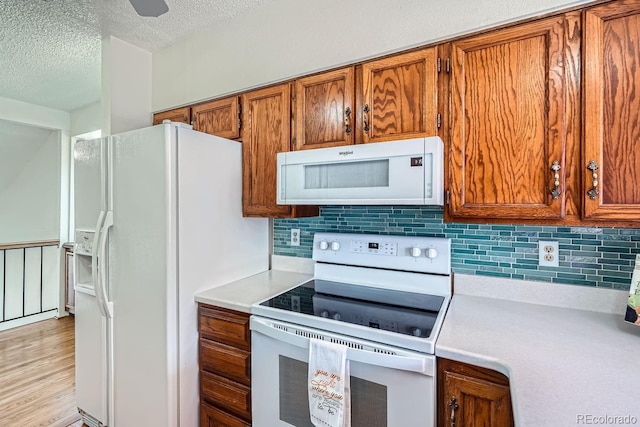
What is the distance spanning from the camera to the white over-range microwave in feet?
4.10

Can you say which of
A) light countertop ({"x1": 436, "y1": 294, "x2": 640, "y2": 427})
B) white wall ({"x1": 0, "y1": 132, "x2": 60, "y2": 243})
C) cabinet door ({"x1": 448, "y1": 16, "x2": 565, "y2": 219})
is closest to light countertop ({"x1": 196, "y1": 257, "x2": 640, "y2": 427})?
light countertop ({"x1": 436, "y1": 294, "x2": 640, "y2": 427})

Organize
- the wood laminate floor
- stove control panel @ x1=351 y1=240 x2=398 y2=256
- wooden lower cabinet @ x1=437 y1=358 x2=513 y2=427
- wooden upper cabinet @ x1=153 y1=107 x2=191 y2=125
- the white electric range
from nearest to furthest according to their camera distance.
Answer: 1. wooden lower cabinet @ x1=437 y1=358 x2=513 y2=427
2. the white electric range
3. stove control panel @ x1=351 y1=240 x2=398 y2=256
4. the wood laminate floor
5. wooden upper cabinet @ x1=153 y1=107 x2=191 y2=125

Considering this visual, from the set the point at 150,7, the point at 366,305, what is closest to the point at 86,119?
the point at 150,7

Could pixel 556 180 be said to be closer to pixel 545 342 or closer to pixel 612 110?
pixel 612 110

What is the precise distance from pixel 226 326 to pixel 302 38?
157 centimetres

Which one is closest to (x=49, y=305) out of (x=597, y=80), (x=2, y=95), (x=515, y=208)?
(x=2, y=95)

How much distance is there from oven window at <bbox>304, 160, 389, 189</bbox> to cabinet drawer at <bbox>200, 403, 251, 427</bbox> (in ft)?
3.90

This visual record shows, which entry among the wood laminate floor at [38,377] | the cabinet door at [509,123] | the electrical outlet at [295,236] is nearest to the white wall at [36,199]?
the wood laminate floor at [38,377]

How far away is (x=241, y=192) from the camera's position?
76.0 inches

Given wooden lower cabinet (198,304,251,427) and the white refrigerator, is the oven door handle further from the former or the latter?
the white refrigerator

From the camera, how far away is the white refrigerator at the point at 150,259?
5.03 ft

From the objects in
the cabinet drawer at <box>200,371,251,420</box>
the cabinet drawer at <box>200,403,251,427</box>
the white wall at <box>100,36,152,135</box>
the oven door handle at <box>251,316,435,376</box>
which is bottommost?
the cabinet drawer at <box>200,403,251,427</box>

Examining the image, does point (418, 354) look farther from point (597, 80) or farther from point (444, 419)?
point (597, 80)

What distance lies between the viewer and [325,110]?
163cm
